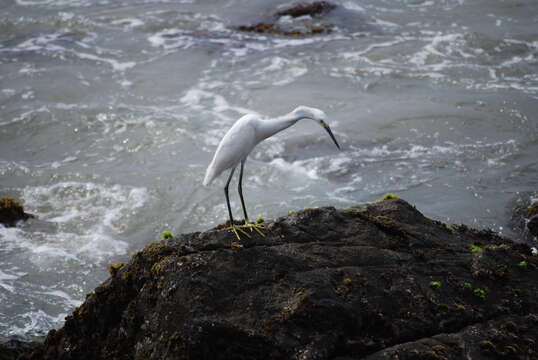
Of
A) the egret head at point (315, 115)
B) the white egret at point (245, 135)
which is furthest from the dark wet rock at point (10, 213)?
the egret head at point (315, 115)

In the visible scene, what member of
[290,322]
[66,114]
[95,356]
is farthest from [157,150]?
[290,322]

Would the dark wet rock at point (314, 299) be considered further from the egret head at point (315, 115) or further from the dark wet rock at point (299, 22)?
the dark wet rock at point (299, 22)

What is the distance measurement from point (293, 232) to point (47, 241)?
204 inches

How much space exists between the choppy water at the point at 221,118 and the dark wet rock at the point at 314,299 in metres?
2.51

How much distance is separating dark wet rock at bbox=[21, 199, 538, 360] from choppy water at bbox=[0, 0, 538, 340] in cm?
251

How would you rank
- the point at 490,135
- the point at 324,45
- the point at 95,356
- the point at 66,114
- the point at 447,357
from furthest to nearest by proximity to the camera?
the point at 324,45, the point at 66,114, the point at 490,135, the point at 95,356, the point at 447,357

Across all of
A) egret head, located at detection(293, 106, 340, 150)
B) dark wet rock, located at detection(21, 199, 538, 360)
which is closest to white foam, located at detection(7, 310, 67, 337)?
dark wet rock, located at detection(21, 199, 538, 360)

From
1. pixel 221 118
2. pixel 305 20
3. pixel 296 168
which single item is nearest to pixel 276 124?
pixel 296 168

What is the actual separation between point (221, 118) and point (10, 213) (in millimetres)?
5268

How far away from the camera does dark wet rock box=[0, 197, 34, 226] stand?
8.70 meters

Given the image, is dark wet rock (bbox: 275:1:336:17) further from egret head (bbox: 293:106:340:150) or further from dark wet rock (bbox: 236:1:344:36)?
egret head (bbox: 293:106:340:150)

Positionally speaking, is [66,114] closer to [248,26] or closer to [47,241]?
[47,241]

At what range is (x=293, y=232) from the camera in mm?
4625

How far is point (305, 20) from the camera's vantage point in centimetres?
1727
